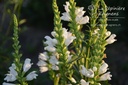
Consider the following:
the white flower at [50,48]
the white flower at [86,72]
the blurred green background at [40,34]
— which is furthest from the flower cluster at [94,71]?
the blurred green background at [40,34]

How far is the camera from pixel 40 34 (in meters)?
3.85

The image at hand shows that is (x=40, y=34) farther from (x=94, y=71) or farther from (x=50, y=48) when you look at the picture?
(x=94, y=71)

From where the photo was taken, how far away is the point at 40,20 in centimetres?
400

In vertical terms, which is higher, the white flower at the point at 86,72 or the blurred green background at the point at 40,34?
the blurred green background at the point at 40,34

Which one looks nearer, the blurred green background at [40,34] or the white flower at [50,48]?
the white flower at [50,48]

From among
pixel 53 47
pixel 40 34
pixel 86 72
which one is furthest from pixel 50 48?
pixel 40 34

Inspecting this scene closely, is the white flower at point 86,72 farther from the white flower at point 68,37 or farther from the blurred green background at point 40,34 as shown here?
the blurred green background at point 40,34

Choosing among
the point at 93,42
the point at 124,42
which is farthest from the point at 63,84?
the point at 124,42

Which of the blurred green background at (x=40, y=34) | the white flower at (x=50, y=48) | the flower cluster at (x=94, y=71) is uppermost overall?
the blurred green background at (x=40, y=34)

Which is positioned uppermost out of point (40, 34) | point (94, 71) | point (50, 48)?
point (40, 34)

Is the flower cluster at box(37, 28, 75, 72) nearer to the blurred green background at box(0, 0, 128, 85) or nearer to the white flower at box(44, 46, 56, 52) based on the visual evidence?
the white flower at box(44, 46, 56, 52)

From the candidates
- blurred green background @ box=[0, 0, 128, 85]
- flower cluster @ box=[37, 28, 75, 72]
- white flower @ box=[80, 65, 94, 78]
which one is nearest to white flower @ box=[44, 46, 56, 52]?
flower cluster @ box=[37, 28, 75, 72]

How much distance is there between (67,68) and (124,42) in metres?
2.20

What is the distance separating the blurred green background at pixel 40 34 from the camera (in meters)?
2.07
